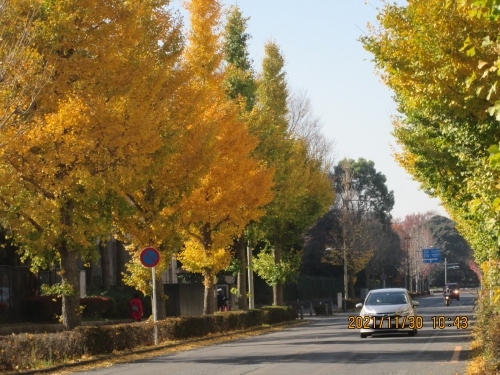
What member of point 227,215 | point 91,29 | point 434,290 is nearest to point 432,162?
point 91,29

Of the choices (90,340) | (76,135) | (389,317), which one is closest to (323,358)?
(90,340)

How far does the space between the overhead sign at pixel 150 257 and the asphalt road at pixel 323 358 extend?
2.78m

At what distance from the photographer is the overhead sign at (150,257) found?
25.5 m

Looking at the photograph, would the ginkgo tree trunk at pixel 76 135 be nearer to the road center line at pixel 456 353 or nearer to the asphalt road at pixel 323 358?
the asphalt road at pixel 323 358

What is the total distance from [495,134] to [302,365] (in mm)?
5866

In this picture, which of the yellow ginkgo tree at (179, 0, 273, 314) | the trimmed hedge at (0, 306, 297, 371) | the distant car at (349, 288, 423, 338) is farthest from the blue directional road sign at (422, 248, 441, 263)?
the distant car at (349, 288, 423, 338)

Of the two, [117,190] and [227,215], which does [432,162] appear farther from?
[227,215]

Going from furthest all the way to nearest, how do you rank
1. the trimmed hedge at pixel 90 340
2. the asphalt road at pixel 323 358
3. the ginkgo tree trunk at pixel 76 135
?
the ginkgo tree trunk at pixel 76 135, the trimmed hedge at pixel 90 340, the asphalt road at pixel 323 358

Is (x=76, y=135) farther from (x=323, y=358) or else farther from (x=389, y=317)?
(x=389, y=317)

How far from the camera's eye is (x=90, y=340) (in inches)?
860

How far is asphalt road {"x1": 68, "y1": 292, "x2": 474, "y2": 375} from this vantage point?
16875mm

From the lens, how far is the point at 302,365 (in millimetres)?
17984

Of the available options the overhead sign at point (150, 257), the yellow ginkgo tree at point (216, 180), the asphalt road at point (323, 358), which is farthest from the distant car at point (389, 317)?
the yellow ginkgo tree at point (216, 180)

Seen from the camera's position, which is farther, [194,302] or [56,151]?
[194,302]
